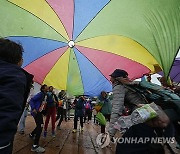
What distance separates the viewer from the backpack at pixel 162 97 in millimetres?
1479

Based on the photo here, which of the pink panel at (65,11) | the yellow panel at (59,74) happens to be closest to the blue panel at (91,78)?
the yellow panel at (59,74)

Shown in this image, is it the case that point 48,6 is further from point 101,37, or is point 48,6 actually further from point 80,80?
point 80,80

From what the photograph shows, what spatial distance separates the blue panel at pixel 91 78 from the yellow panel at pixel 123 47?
1.68ft

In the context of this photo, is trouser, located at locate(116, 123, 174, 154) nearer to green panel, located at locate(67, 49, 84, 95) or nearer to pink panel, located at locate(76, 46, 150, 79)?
pink panel, located at locate(76, 46, 150, 79)

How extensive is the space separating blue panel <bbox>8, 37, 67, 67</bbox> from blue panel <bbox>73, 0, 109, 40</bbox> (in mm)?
627

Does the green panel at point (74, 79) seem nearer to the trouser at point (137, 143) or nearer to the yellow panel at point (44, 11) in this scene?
the yellow panel at point (44, 11)

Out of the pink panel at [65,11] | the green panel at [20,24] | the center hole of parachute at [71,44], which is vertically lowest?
the center hole of parachute at [71,44]

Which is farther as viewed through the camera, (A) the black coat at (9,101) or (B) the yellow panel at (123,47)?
(B) the yellow panel at (123,47)

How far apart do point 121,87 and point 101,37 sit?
2.39 metres

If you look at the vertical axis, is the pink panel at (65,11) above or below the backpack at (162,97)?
above

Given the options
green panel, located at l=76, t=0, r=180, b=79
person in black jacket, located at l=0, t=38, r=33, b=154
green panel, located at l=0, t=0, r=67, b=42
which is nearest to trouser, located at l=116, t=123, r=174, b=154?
person in black jacket, located at l=0, t=38, r=33, b=154

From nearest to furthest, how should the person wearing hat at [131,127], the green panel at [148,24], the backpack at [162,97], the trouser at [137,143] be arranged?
the backpack at [162,97] < the person wearing hat at [131,127] < the trouser at [137,143] < the green panel at [148,24]

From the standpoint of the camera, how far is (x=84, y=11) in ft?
16.6

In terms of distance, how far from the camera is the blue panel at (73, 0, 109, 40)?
476cm
